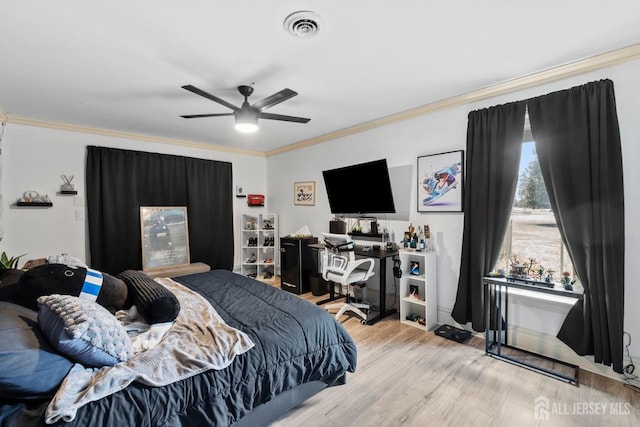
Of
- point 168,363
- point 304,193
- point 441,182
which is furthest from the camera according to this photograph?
point 304,193

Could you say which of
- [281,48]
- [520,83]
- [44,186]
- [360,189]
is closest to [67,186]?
[44,186]

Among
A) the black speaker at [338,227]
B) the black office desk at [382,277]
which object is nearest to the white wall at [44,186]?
the black speaker at [338,227]

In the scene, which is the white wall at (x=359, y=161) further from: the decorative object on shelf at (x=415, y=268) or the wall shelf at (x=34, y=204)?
the decorative object on shelf at (x=415, y=268)

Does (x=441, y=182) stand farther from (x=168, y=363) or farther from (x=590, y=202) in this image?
(x=168, y=363)

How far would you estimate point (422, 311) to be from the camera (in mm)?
3408

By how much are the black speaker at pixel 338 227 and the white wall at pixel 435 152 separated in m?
0.35

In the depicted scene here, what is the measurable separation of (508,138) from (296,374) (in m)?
2.66

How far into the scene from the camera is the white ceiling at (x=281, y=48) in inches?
66.2

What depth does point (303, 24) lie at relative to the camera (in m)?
1.80

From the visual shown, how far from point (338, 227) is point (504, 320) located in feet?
7.22

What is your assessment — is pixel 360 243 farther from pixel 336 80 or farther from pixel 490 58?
pixel 490 58

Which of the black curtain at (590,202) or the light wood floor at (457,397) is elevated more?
the black curtain at (590,202)

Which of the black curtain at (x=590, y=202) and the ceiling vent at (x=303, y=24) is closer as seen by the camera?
the ceiling vent at (x=303, y=24)

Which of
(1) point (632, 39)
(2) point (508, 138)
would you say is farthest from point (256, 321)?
(1) point (632, 39)
